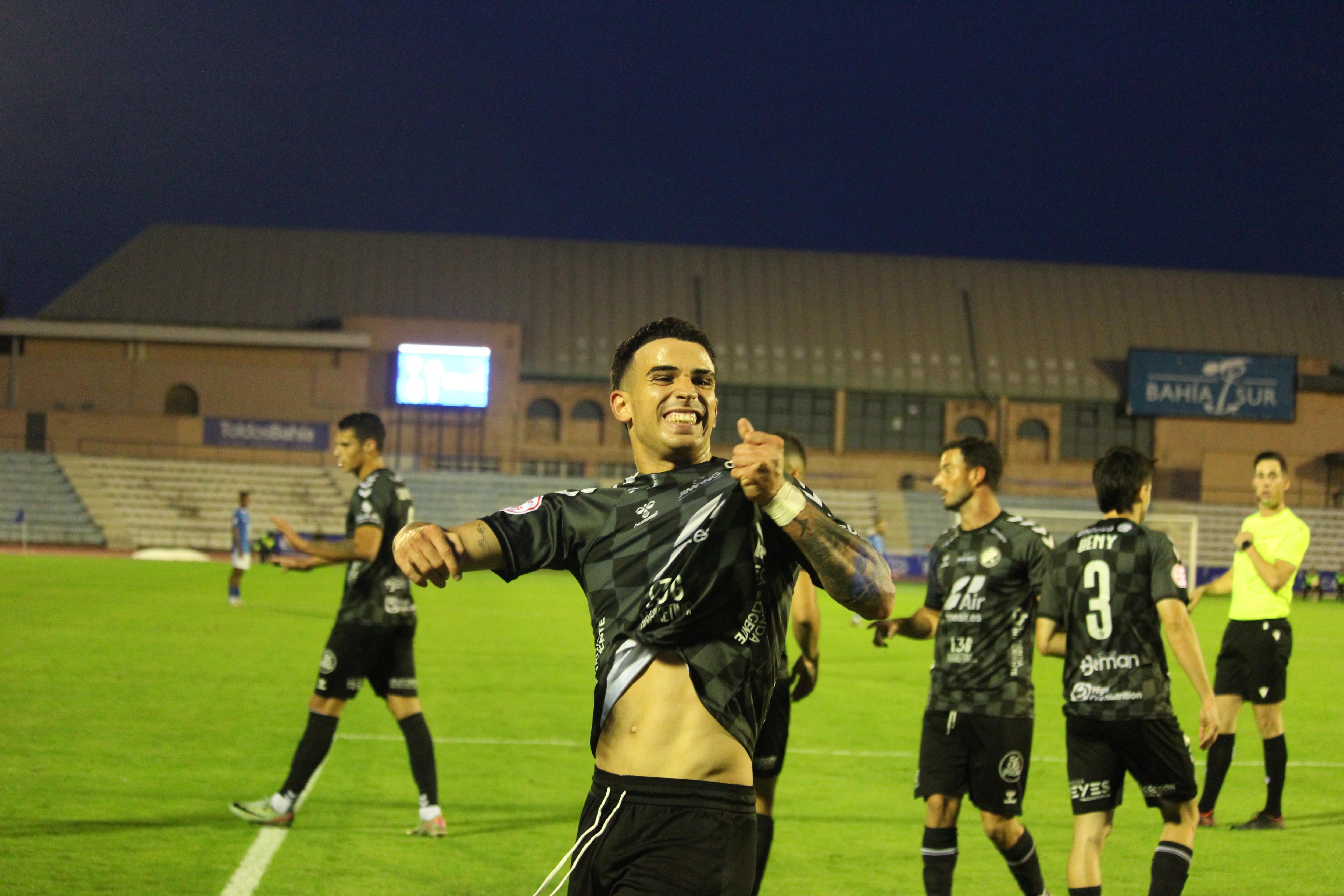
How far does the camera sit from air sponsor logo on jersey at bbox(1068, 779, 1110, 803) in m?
5.80

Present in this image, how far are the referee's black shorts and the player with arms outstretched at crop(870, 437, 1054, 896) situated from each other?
328 cm

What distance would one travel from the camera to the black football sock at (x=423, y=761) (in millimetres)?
7707

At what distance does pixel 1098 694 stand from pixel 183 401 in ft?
177

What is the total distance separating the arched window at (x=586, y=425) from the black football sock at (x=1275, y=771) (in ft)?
161

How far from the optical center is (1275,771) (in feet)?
28.5

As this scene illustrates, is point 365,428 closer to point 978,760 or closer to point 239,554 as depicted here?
point 978,760

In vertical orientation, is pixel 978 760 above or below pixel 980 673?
below

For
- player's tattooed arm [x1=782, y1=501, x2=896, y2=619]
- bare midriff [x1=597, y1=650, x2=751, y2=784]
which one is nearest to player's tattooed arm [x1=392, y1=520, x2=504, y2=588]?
bare midriff [x1=597, y1=650, x2=751, y2=784]

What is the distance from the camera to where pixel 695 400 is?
3.56 meters

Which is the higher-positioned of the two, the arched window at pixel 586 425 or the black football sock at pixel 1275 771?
the arched window at pixel 586 425

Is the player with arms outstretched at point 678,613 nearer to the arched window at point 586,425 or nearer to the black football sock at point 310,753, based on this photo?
the black football sock at point 310,753

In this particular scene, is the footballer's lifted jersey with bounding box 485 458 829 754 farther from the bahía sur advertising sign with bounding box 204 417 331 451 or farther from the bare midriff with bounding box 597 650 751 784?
the bahía sur advertising sign with bounding box 204 417 331 451

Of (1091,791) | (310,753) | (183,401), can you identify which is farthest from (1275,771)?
(183,401)

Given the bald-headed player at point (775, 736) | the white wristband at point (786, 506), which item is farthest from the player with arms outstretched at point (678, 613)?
the bald-headed player at point (775, 736)
